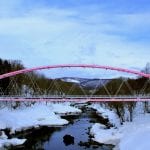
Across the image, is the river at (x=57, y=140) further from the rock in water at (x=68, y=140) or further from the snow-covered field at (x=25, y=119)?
the snow-covered field at (x=25, y=119)

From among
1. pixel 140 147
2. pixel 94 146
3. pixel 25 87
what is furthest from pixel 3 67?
pixel 140 147

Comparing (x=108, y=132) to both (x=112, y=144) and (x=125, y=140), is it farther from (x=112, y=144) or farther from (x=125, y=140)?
(x=125, y=140)

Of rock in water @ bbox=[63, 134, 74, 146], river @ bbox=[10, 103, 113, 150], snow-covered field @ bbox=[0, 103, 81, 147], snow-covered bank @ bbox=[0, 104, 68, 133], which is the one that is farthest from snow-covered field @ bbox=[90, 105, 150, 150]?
snow-covered bank @ bbox=[0, 104, 68, 133]

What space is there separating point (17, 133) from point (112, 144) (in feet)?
57.3

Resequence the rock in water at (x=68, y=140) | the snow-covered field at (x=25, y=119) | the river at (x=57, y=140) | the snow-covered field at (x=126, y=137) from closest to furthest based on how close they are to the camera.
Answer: the snow-covered field at (x=126, y=137) < the river at (x=57, y=140) < the rock in water at (x=68, y=140) < the snow-covered field at (x=25, y=119)

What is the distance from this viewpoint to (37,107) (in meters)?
98.6

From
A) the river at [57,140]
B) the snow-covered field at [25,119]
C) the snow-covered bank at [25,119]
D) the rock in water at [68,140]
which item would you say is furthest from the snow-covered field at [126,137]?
the snow-covered bank at [25,119]

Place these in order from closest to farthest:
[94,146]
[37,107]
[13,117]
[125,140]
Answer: [125,140] → [94,146] → [13,117] → [37,107]

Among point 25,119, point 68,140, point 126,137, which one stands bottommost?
point 68,140

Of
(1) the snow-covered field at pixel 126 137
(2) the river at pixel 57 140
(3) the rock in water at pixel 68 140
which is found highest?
(1) the snow-covered field at pixel 126 137

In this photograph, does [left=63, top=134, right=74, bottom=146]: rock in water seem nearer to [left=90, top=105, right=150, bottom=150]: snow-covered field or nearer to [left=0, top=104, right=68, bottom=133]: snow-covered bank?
[left=90, top=105, right=150, bottom=150]: snow-covered field

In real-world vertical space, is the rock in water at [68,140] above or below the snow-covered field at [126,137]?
below

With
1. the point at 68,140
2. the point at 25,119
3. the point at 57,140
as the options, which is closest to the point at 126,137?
the point at 68,140

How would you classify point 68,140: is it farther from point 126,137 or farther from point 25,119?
point 25,119
